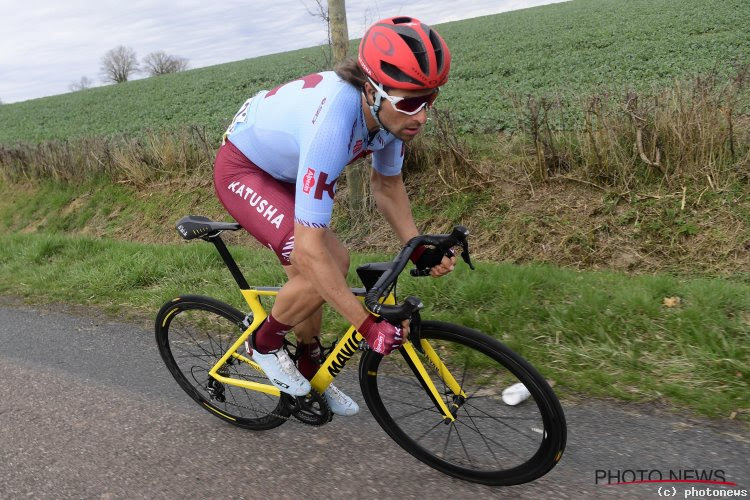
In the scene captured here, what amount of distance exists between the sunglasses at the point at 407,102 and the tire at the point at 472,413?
0.92 meters

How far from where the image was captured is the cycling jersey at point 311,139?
7.41 feet

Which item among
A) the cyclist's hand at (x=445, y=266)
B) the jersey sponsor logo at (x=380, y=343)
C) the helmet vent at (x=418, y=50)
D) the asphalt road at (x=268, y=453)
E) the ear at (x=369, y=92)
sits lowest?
the asphalt road at (x=268, y=453)

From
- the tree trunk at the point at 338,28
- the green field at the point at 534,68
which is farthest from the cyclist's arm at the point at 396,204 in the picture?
the green field at the point at 534,68

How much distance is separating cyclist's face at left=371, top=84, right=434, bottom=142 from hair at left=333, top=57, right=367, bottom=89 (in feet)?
0.35

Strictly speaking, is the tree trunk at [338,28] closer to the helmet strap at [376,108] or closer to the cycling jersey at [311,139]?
the cycling jersey at [311,139]

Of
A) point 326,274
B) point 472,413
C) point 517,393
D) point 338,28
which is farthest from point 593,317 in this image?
point 338,28

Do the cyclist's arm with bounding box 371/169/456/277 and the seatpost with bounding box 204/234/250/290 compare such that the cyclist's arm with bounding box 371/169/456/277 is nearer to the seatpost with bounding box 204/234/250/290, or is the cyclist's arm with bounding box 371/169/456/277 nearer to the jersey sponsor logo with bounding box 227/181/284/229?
the jersey sponsor logo with bounding box 227/181/284/229

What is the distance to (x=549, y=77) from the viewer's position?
1312 centimetres

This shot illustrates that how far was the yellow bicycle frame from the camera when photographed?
8.42ft

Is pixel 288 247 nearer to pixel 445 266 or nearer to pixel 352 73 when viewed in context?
pixel 445 266

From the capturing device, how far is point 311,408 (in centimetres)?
282

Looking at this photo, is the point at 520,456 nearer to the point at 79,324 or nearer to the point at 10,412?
the point at 10,412

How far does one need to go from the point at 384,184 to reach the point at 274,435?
4.87ft

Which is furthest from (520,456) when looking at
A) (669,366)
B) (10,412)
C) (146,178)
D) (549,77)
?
(549,77)
